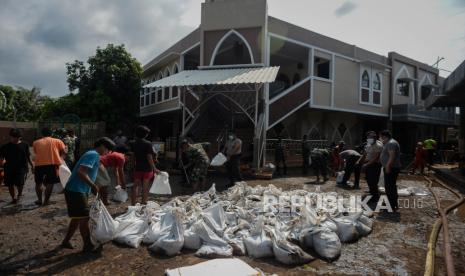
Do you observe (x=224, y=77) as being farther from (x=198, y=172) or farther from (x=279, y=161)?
(x=198, y=172)

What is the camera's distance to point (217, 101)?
13.5 metres

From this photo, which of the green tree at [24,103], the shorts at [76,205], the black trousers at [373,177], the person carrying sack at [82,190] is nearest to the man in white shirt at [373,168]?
the black trousers at [373,177]

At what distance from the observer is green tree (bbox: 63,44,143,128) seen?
17891 mm

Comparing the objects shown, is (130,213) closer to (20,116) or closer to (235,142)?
(235,142)

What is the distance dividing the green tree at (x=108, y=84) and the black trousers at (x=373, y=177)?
14.9 metres

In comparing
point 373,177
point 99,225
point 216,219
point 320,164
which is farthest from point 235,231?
point 320,164

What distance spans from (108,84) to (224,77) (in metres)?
9.98

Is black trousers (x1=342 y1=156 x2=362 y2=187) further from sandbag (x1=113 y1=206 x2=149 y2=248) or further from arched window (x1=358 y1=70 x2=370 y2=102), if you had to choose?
arched window (x1=358 y1=70 x2=370 y2=102)

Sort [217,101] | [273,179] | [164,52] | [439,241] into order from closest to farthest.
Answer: [439,241] < [273,179] < [217,101] < [164,52]

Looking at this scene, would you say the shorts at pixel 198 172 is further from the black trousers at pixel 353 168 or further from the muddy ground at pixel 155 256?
the black trousers at pixel 353 168

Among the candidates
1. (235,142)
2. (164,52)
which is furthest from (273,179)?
(164,52)

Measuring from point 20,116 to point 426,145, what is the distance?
33.1 meters

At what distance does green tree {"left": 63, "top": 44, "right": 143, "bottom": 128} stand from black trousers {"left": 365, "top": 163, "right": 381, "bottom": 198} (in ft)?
49.0

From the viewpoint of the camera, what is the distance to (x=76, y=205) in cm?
376
